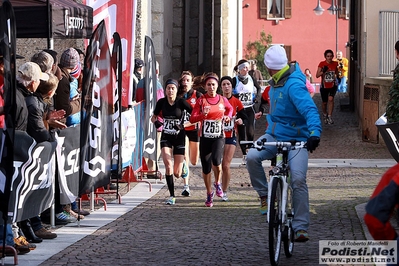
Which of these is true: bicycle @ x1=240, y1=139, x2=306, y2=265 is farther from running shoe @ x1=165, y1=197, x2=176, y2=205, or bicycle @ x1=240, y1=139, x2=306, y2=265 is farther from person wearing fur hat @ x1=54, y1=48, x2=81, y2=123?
running shoe @ x1=165, y1=197, x2=176, y2=205

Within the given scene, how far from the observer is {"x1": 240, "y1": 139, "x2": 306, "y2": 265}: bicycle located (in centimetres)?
794

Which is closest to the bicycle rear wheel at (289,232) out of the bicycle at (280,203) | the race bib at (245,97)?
the bicycle at (280,203)

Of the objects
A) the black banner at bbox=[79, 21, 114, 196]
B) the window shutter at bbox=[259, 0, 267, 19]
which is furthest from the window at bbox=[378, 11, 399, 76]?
the window shutter at bbox=[259, 0, 267, 19]

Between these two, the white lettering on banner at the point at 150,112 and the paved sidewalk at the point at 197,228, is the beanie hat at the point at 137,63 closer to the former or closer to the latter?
the white lettering on banner at the point at 150,112

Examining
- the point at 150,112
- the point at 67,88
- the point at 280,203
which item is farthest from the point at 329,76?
the point at 280,203

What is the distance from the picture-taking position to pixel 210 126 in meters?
12.8

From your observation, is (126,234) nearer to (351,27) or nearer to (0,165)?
(0,165)

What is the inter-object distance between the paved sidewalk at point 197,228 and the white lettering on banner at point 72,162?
2.03 feet

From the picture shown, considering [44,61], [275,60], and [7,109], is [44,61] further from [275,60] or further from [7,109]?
[275,60]

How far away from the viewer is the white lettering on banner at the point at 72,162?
10555 millimetres

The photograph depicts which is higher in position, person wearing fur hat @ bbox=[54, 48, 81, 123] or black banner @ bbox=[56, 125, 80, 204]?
person wearing fur hat @ bbox=[54, 48, 81, 123]

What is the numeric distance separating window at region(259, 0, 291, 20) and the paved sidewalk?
47.5 meters

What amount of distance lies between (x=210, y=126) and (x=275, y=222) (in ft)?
15.9

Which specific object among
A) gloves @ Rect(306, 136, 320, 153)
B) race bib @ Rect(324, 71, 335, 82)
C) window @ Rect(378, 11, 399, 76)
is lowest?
gloves @ Rect(306, 136, 320, 153)
